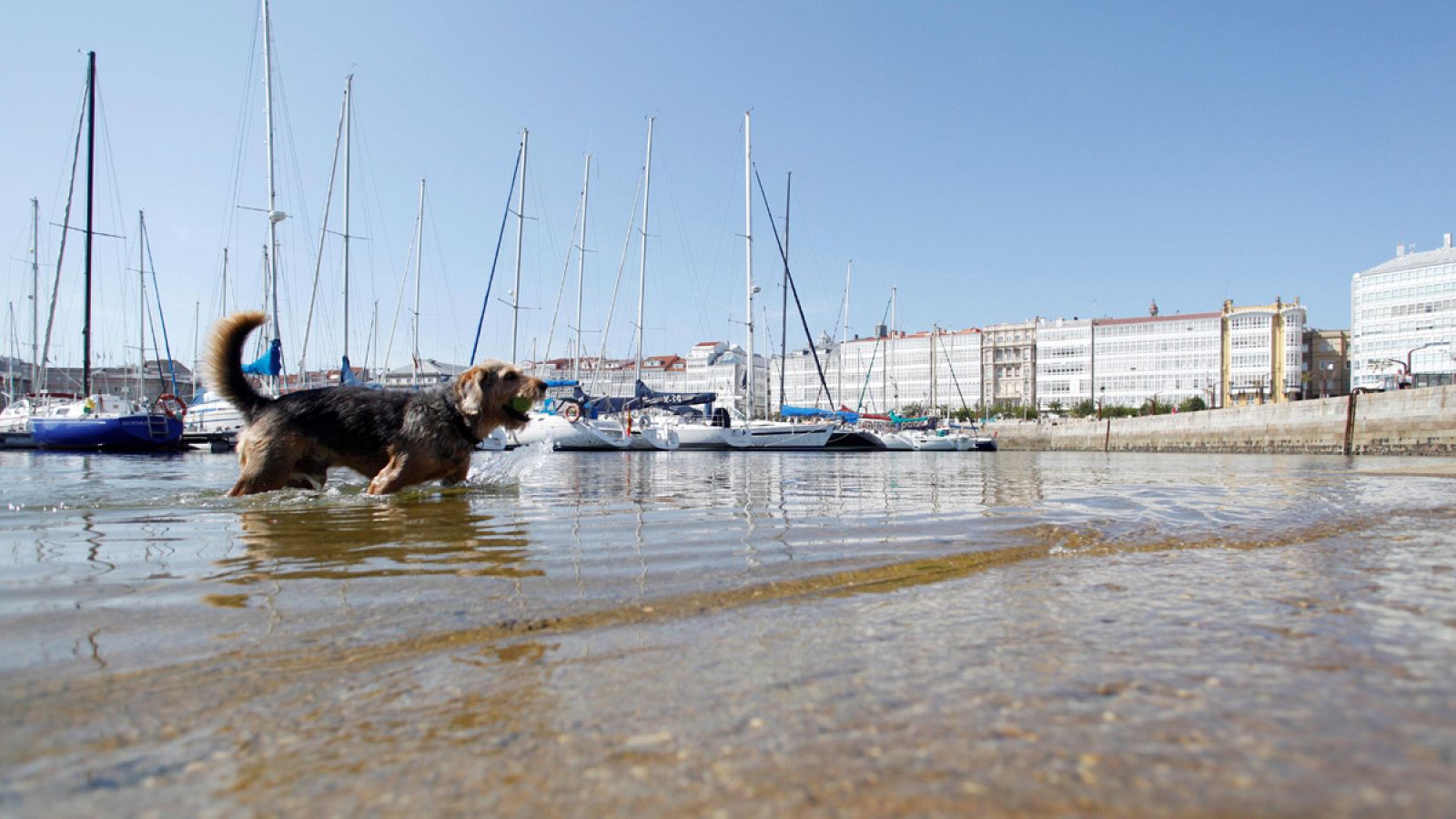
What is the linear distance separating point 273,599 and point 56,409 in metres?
31.1

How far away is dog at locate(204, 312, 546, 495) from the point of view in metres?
6.23

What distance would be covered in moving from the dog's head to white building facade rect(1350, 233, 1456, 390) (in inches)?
3943

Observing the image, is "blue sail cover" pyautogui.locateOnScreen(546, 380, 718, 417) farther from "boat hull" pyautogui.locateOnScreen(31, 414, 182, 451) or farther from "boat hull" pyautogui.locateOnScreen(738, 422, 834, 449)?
"boat hull" pyautogui.locateOnScreen(31, 414, 182, 451)

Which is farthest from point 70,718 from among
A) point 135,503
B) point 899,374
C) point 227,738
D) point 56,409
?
point 899,374

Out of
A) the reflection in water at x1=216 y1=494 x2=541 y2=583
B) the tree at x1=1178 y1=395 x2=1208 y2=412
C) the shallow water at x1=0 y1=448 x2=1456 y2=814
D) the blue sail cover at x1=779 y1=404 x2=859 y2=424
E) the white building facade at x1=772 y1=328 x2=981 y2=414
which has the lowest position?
the reflection in water at x1=216 y1=494 x2=541 y2=583

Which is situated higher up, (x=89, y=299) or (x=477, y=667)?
(x=89, y=299)

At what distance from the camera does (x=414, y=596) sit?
2.90 metres

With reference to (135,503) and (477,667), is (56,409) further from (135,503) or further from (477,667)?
(477,667)

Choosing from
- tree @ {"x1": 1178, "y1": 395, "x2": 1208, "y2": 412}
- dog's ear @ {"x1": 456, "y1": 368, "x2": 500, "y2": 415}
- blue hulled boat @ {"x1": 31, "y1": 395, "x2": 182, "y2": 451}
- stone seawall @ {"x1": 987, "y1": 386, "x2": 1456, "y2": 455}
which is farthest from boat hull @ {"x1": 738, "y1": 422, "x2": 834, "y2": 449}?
tree @ {"x1": 1178, "y1": 395, "x2": 1208, "y2": 412}

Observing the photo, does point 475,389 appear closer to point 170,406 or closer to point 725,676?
point 725,676

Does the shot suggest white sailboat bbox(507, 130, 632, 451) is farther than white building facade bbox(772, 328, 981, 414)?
No

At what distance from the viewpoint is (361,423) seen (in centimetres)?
668

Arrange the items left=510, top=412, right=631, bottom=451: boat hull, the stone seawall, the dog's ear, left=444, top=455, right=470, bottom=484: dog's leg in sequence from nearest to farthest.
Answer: the dog's ear, left=444, top=455, right=470, bottom=484: dog's leg, the stone seawall, left=510, top=412, right=631, bottom=451: boat hull

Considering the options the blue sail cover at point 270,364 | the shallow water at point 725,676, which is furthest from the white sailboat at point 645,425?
the shallow water at point 725,676
